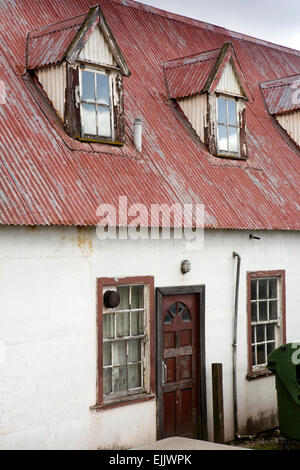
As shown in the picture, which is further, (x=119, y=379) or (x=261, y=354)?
(x=261, y=354)

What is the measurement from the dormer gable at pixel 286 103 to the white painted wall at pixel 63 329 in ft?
16.2

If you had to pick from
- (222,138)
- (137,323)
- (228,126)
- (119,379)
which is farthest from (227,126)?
(119,379)

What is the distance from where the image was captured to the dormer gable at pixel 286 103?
49.8 ft

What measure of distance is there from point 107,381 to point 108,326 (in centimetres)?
77

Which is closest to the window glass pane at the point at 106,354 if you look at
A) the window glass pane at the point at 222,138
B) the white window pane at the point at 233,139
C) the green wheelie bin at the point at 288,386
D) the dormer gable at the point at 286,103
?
the green wheelie bin at the point at 288,386

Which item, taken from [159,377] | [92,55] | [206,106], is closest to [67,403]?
[159,377]

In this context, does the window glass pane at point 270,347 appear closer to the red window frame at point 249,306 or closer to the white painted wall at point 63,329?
the red window frame at point 249,306

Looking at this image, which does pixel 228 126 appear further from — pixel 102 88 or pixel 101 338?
pixel 101 338

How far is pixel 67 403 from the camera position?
9.24m

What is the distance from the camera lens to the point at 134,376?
1038cm

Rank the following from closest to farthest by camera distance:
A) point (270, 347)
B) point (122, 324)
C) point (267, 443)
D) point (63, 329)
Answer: point (63, 329) < point (122, 324) < point (267, 443) < point (270, 347)

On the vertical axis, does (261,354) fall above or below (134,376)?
above
